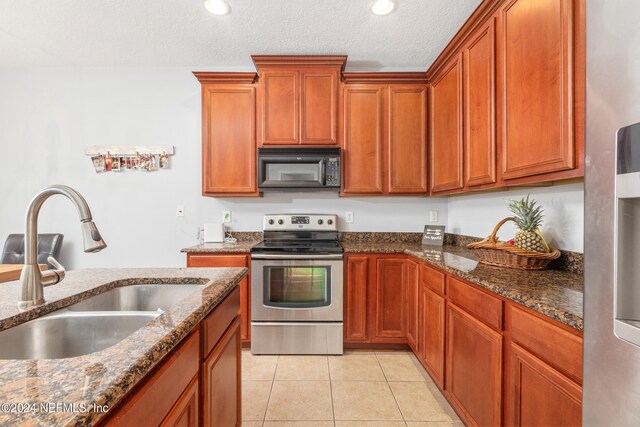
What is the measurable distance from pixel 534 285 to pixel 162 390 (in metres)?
1.40

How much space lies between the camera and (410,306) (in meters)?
2.37

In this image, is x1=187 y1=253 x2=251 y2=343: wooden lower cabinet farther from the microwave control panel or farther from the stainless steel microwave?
the microwave control panel

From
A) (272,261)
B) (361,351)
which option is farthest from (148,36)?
(361,351)

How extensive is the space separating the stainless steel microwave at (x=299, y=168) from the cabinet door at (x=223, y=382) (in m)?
1.49

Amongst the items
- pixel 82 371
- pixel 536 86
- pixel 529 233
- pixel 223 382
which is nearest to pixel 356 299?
pixel 529 233

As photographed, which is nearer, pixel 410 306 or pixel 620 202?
pixel 620 202

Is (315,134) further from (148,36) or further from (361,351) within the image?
(361,351)

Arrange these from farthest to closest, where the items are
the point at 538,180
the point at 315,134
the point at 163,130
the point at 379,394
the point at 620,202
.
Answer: the point at 163,130, the point at 315,134, the point at 379,394, the point at 538,180, the point at 620,202

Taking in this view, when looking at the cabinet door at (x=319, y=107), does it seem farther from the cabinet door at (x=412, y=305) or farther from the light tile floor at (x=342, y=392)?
the light tile floor at (x=342, y=392)

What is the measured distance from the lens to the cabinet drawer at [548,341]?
90cm

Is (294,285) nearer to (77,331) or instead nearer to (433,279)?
(433,279)

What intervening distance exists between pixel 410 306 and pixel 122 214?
294 centimetres

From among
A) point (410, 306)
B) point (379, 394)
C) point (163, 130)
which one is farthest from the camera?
point (163, 130)

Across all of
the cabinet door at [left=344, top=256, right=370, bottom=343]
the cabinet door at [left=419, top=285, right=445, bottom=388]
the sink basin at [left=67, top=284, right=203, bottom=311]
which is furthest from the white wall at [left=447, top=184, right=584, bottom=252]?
the sink basin at [left=67, top=284, right=203, bottom=311]
